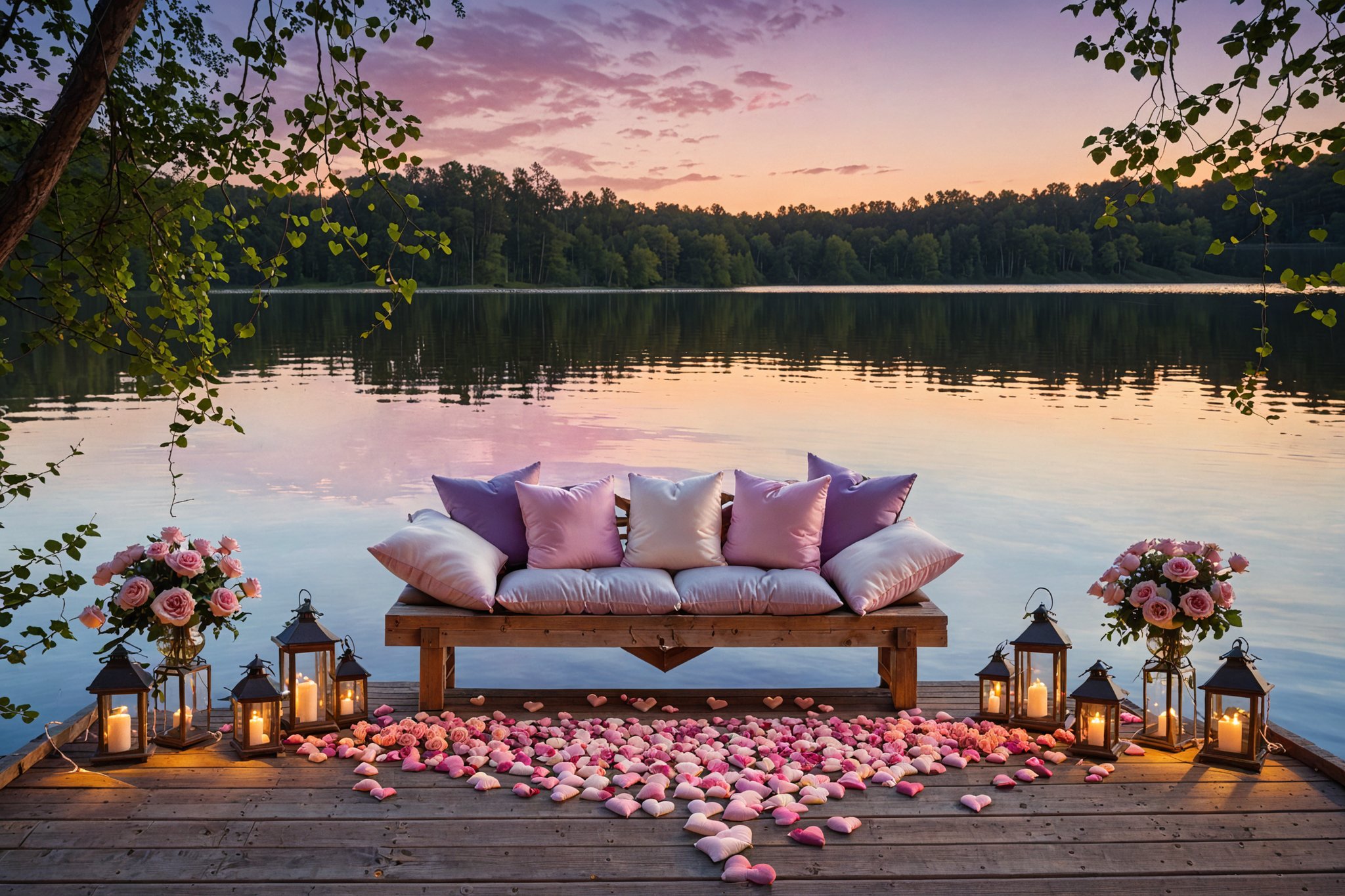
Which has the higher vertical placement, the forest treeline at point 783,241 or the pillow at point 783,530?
the forest treeline at point 783,241

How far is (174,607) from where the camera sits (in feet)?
12.3

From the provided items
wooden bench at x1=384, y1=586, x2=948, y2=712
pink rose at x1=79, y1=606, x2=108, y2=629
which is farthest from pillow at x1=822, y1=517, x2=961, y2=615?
pink rose at x1=79, y1=606, x2=108, y2=629

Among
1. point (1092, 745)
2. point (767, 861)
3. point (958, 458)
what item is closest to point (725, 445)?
point (958, 458)

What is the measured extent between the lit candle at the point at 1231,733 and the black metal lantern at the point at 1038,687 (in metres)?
0.55

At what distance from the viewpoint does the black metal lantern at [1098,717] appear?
381 cm

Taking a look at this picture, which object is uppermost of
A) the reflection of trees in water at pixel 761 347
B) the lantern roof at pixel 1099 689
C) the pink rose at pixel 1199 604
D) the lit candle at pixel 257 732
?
the reflection of trees in water at pixel 761 347

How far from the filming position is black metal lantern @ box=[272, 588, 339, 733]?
396 cm

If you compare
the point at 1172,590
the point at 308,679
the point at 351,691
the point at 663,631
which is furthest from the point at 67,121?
the point at 1172,590

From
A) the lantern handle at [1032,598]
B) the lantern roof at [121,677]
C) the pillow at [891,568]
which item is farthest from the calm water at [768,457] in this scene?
the lantern roof at [121,677]

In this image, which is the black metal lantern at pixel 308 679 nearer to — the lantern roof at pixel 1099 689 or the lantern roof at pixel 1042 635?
the lantern roof at pixel 1042 635

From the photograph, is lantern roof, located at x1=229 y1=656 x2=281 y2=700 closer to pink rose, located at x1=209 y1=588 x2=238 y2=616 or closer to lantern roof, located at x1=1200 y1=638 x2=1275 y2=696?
pink rose, located at x1=209 y1=588 x2=238 y2=616

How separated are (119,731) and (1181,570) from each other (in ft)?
12.6

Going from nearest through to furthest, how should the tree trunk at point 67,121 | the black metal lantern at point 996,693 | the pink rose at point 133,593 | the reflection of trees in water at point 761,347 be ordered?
1. the tree trunk at point 67,121
2. the pink rose at point 133,593
3. the black metal lantern at point 996,693
4. the reflection of trees in water at point 761,347

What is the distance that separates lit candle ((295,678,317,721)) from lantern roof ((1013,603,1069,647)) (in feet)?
8.83
